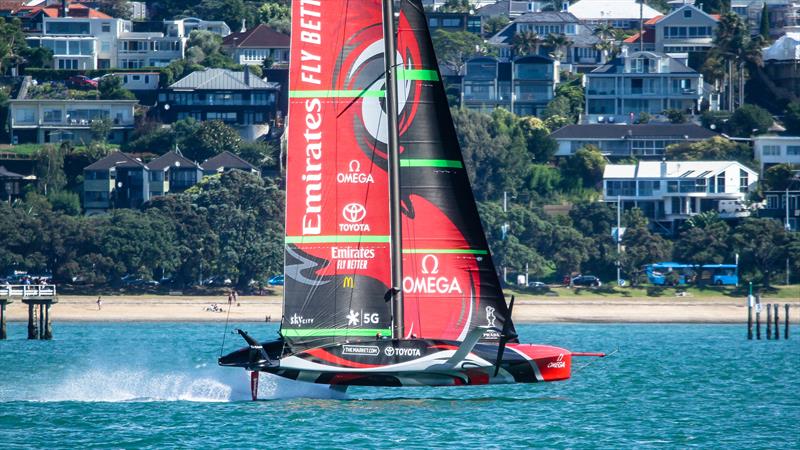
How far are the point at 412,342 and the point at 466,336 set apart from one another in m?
1.18

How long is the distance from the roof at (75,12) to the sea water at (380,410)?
107 metres

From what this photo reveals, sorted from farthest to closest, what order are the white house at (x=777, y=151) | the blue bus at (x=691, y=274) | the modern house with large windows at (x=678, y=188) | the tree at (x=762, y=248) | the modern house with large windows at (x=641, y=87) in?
the modern house with large windows at (x=641, y=87)
the white house at (x=777, y=151)
the modern house with large windows at (x=678, y=188)
the blue bus at (x=691, y=274)
the tree at (x=762, y=248)

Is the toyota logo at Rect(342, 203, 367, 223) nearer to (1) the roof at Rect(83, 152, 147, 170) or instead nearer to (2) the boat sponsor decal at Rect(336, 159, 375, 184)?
(2) the boat sponsor decal at Rect(336, 159, 375, 184)

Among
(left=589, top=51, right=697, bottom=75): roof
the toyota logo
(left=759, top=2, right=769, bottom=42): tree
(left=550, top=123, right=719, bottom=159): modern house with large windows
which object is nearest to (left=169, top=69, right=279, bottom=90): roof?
(left=550, top=123, right=719, bottom=159): modern house with large windows

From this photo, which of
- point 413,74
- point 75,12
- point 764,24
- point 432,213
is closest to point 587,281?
point 432,213

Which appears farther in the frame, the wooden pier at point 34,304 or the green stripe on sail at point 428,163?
the wooden pier at point 34,304

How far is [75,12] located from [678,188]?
7484 centimetres

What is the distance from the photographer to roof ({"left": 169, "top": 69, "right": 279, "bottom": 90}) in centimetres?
13262

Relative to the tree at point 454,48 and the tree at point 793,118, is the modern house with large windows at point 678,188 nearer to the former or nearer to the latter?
the tree at point 793,118

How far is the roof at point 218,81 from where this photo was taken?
133m

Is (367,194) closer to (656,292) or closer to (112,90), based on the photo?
(656,292)

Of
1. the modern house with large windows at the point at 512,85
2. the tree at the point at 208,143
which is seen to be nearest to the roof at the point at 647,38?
the modern house with large windows at the point at 512,85

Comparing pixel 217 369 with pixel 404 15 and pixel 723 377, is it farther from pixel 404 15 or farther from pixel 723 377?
pixel 723 377

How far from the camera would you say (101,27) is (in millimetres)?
154375
